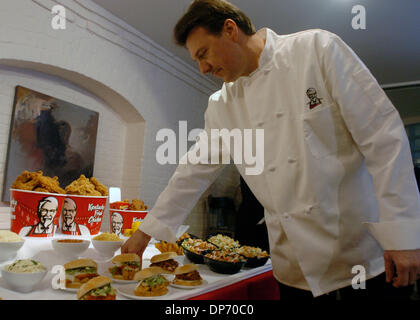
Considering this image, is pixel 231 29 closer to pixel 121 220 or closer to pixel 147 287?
pixel 147 287

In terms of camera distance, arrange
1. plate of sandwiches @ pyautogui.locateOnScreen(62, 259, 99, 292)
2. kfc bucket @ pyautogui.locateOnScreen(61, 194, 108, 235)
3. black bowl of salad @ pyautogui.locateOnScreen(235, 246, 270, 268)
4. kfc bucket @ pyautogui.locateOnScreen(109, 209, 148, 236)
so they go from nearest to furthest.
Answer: plate of sandwiches @ pyautogui.locateOnScreen(62, 259, 99, 292)
black bowl of salad @ pyautogui.locateOnScreen(235, 246, 270, 268)
kfc bucket @ pyautogui.locateOnScreen(61, 194, 108, 235)
kfc bucket @ pyautogui.locateOnScreen(109, 209, 148, 236)

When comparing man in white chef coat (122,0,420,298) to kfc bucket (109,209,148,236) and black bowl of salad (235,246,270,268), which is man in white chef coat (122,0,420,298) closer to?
black bowl of salad (235,246,270,268)

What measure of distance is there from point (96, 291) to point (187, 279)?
14.1 inches

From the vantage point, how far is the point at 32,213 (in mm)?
1545

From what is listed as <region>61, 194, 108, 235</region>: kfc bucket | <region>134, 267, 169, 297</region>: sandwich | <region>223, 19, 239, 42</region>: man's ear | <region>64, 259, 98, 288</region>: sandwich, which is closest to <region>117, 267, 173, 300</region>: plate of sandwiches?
<region>134, 267, 169, 297</region>: sandwich

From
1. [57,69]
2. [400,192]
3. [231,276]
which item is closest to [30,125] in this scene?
[57,69]

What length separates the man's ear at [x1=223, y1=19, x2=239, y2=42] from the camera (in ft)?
4.23

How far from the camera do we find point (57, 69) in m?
3.29

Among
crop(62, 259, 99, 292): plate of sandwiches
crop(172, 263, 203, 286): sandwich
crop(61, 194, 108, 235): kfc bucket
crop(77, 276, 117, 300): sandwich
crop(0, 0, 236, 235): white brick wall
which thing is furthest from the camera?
crop(0, 0, 236, 235): white brick wall

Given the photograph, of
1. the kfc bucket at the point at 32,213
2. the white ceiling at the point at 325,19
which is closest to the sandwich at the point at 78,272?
the kfc bucket at the point at 32,213

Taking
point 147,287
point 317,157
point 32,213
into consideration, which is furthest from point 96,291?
point 317,157

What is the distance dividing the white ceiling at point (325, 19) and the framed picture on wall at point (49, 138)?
4.27 feet

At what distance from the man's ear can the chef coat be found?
14 cm
